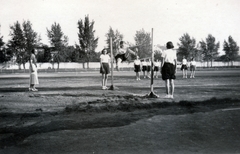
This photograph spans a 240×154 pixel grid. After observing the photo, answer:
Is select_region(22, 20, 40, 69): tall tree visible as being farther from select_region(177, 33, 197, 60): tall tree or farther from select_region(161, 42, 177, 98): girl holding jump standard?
select_region(161, 42, 177, 98): girl holding jump standard

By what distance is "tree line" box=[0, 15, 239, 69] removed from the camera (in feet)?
181

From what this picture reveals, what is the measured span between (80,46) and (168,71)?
57044 millimetres

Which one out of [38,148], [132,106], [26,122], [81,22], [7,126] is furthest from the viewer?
[81,22]

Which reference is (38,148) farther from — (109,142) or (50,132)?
(109,142)

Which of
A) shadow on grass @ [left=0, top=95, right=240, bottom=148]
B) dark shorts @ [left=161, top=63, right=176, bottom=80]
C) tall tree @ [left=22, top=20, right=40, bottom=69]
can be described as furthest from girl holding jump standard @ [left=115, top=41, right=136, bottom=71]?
tall tree @ [left=22, top=20, right=40, bottom=69]

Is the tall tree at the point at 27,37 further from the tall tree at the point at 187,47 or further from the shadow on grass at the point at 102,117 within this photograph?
the shadow on grass at the point at 102,117

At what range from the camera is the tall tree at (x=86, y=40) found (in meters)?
62.1

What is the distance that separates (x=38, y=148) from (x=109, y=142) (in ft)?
3.66

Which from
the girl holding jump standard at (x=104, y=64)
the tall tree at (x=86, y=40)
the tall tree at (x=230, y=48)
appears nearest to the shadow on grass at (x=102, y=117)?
the girl holding jump standard at (x=104, y=64)

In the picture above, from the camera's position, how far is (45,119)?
541cm

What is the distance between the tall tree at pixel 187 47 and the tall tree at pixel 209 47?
8.77ft

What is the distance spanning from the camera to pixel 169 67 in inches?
319

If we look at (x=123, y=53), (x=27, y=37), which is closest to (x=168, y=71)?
(x=123, y=53)

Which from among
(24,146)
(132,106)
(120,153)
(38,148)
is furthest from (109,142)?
(132,106)
